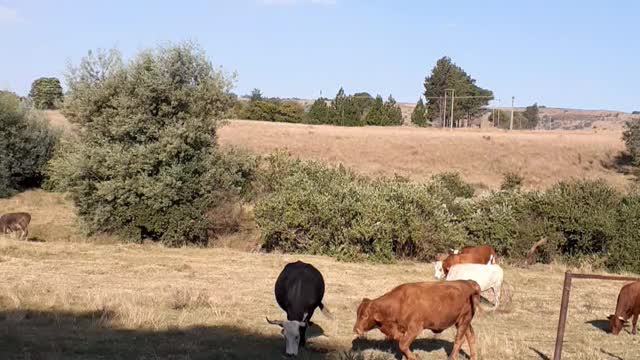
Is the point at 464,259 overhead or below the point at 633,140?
below

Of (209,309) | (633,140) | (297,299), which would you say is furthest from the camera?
(633,140)

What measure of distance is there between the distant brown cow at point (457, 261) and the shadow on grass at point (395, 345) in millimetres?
6330

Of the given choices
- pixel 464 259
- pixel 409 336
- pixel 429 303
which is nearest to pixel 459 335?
pixel 429 303

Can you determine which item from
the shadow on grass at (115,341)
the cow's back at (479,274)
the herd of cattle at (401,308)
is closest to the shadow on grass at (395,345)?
the shadow on grass at (115,341)

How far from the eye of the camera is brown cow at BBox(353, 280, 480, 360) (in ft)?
31.2

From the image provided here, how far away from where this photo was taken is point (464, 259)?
18609 millimetres

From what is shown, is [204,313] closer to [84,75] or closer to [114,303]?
[114,303]

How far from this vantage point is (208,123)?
29.3 metres

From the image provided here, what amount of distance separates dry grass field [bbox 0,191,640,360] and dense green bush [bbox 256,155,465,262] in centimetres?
145

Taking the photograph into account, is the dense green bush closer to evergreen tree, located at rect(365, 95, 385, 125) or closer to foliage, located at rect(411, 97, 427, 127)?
evergreen tree, located at rect(365, 95, 385, 125)

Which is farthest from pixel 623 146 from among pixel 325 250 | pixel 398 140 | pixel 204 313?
pixel 204 313

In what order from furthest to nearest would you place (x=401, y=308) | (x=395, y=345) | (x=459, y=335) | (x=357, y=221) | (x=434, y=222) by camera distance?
1. (x=434, y=222)
2. (x=357, y=221)
3. (x=395, y=345)
4. (x=459, y=335)
5. (x=401, y=308)

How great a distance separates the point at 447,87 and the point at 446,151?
3772 centimetres

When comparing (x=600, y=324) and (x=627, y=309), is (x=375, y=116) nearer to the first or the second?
(x=600, y=324)
